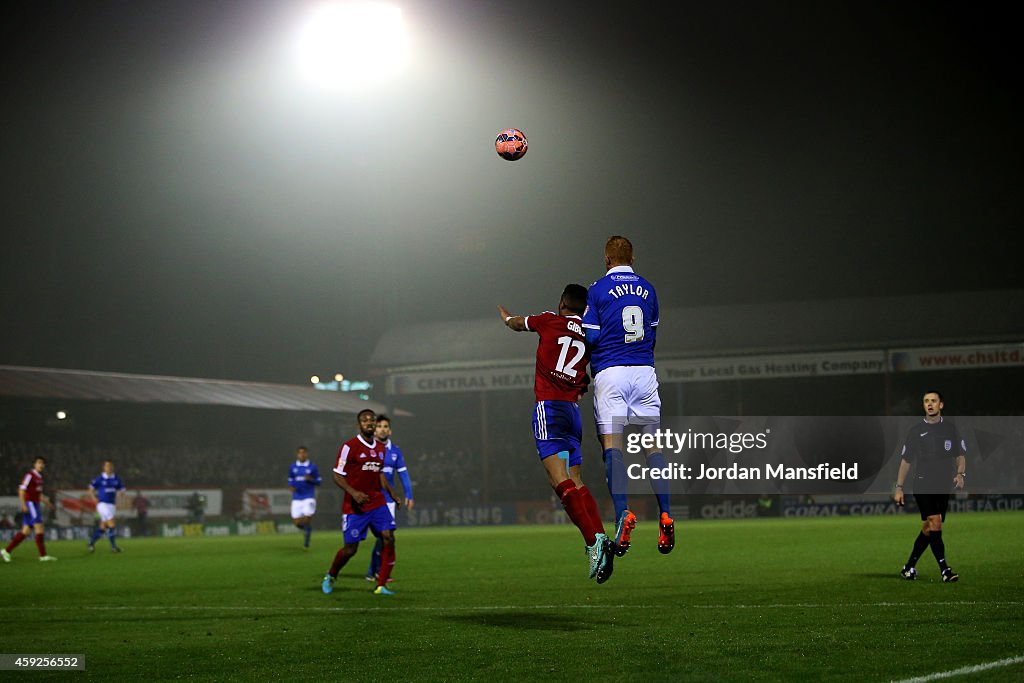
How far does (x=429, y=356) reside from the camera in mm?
59562

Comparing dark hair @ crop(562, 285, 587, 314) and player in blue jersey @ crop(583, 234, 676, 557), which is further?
dark hair @ crop(562, 285, 587, 314)

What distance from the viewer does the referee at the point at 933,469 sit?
14812 millimetres

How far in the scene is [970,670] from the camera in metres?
7.23

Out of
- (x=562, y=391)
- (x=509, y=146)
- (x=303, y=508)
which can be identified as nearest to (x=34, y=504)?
(x=303, y=508)

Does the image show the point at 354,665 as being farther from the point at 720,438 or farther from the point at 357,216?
the point at 720,438

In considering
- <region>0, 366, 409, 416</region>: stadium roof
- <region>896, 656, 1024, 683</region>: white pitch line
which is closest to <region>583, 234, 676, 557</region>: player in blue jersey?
<region>896, 656, 1024, 683</region>: white pitch line

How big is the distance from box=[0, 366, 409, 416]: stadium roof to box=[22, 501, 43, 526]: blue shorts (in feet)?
60.7

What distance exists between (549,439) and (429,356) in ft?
163

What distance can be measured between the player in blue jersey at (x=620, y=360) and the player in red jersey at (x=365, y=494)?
626 cm

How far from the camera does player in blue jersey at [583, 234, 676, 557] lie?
9.49 m

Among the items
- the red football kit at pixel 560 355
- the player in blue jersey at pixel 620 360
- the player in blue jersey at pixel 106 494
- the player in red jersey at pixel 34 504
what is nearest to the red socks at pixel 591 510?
the player in blue jersey at pixel 620 360

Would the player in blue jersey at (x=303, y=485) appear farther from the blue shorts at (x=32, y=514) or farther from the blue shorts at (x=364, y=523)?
the blue shorts at (x=364, y=523)

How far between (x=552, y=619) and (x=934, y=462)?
6093mm

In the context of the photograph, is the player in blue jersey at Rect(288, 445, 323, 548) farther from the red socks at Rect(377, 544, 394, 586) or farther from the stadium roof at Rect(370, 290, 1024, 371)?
the stadium roof at Rect(370, 290, 1024, 371)
